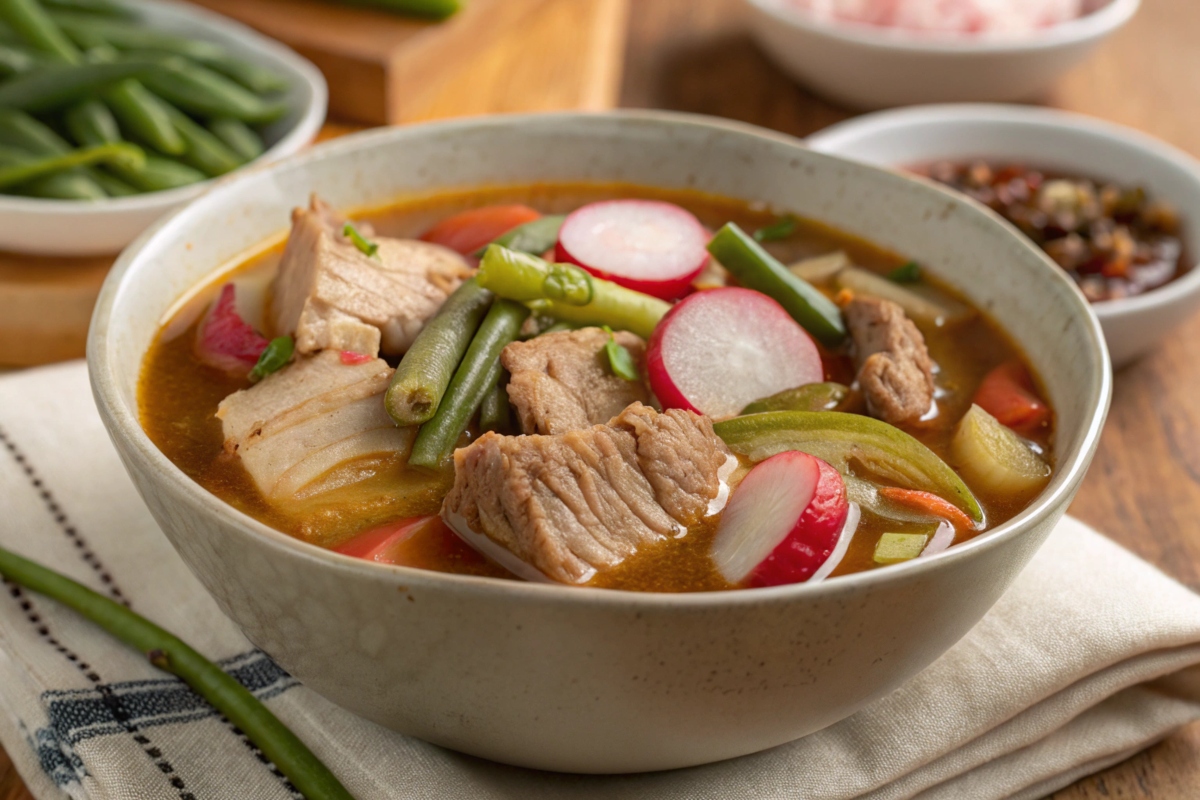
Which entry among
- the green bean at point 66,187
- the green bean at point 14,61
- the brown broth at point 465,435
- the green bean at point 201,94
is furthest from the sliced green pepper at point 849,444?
the green bean at point 14,61

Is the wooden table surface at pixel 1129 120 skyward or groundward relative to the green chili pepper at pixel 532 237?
groundward

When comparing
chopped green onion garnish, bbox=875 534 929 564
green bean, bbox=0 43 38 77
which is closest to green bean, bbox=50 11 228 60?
green bean, bbox=0 43 38 77

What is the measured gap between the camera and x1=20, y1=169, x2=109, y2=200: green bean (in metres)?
3.91

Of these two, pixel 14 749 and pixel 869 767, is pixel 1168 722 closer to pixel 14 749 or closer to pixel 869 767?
pixel 869 767

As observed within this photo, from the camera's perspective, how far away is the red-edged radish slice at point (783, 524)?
6.40ft

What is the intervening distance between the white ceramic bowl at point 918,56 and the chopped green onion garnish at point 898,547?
→ 310 cm

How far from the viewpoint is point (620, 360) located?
92.9 inches

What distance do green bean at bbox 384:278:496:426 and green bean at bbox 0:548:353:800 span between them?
0.58 m

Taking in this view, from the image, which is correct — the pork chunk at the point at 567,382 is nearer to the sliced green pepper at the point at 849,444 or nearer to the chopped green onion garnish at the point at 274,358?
the sliced green pepper at the point at 849,444

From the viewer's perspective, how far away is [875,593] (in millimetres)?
1680

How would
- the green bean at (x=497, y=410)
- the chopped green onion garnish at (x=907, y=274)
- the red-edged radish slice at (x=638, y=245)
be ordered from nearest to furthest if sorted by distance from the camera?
the green bean at (x=497, y=410), the red-edged radish slice at (x=638, y=245), the chopped green onion garnish at (x=907, y=274)

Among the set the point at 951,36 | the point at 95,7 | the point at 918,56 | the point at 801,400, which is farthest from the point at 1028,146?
the point at 95,7

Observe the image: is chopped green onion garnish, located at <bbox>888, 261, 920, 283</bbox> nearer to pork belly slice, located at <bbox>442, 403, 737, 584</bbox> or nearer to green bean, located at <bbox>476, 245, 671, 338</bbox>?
green bean, located at <bbox>476, 245, 671, 338</bbox>

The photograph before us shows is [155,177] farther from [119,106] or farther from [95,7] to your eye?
[95,7]
